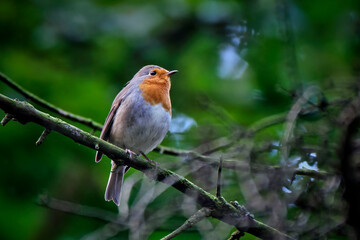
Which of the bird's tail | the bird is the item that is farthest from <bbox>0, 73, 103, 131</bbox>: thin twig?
the bird's tail

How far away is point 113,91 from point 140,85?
1.74 meters

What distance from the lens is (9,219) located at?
200 inches

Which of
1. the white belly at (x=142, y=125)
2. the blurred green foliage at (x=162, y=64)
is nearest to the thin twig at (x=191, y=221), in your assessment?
the blurred green foliage at (x=162, y=64)

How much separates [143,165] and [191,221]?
59 cm

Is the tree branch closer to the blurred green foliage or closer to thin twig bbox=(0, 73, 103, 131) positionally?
the blurred green foliage

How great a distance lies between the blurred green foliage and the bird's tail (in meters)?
0.18

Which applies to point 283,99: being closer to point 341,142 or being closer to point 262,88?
point 262,88

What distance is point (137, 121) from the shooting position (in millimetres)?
4352

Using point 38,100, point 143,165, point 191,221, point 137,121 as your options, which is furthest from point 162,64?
point 191,221

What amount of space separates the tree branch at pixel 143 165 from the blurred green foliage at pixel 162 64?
737 mm

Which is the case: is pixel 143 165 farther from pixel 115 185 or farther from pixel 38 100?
pixel 115 185

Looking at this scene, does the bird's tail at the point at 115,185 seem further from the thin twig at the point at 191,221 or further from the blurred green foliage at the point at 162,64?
the thin twig at the point at 191,221

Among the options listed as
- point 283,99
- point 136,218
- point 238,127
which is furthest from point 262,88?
point 136,218

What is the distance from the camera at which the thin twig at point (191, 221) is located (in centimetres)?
264
